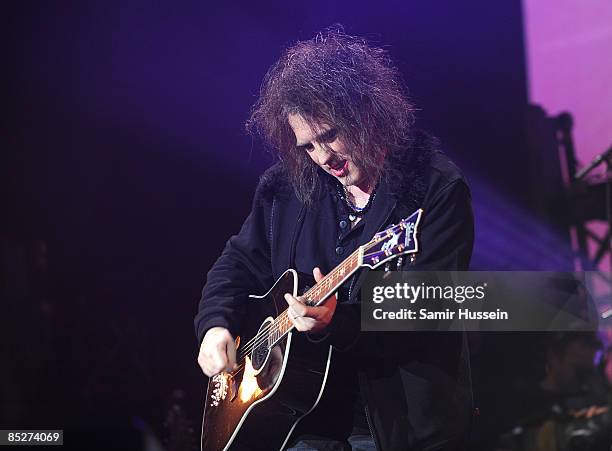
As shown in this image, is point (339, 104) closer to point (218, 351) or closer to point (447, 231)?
point (447, 231)

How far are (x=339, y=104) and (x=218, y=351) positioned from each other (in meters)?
0.84

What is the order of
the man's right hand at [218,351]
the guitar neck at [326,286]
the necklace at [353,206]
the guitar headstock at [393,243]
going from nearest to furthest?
the guitar headstock at [393,243], the guitar neck at [326,286], the necklace at [353,206], the man's right hand at [218,351]

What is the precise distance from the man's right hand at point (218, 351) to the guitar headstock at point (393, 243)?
2.08 ft

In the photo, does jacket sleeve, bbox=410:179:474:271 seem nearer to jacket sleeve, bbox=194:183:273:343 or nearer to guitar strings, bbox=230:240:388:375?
guitar strings, bbox=230:240:388:375

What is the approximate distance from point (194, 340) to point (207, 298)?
1.50 meters

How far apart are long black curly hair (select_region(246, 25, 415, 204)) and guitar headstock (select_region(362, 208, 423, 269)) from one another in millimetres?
299

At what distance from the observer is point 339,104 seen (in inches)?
82.9

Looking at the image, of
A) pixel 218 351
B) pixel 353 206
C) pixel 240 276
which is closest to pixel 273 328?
pixel 218 351

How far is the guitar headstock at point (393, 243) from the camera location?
1.73 metres

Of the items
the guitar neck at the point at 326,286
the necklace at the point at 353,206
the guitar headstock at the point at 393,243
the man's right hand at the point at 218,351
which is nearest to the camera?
the guitar headstock at the point at 393,243

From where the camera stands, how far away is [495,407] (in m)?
3.45

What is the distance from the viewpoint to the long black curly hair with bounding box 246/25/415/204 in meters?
2.09

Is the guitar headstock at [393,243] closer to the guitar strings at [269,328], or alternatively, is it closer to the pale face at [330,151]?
the guitar strings at [269,328]

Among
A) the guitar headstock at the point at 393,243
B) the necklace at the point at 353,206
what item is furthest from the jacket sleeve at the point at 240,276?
the guitar headstock at the point at 393,243
